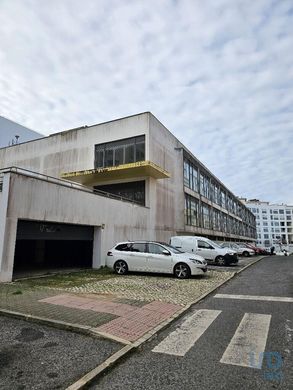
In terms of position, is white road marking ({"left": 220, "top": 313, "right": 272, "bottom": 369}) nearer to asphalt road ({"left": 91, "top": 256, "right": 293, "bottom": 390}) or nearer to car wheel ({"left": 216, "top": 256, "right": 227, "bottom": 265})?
asphalt road ({"left": 91, "top": 256, "right": 293, "bottom": 390})

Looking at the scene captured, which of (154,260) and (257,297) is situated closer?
(257,297)

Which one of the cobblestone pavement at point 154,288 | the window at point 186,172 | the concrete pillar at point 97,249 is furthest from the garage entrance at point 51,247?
the window at point 186,172

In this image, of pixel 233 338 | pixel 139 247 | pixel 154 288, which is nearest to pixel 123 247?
pixel 139 247

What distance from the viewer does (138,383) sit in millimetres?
3480

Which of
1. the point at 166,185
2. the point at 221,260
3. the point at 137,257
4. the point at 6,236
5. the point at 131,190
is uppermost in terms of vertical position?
the point at 166,185

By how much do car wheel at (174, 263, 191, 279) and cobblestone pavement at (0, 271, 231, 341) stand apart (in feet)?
2.04

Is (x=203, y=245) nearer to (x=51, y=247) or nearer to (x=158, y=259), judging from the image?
(x=158, y=259)

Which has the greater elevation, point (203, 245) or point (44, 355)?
point (203, 245)

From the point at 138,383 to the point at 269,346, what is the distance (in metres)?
2.35

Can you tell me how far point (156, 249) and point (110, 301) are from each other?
17.9 feet

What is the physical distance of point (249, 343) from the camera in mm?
4770

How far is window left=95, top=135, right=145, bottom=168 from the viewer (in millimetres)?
22344

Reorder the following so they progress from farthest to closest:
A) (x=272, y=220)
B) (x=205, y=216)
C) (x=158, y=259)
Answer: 1. (x=272, y=220)
2. (x=205, y=216)
3. (x=158, y=259)

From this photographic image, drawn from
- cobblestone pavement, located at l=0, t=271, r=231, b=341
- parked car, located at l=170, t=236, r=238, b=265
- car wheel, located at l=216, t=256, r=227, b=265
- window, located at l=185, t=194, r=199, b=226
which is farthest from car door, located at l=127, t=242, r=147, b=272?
window, located at l=185, t=194, r=199, b=226
